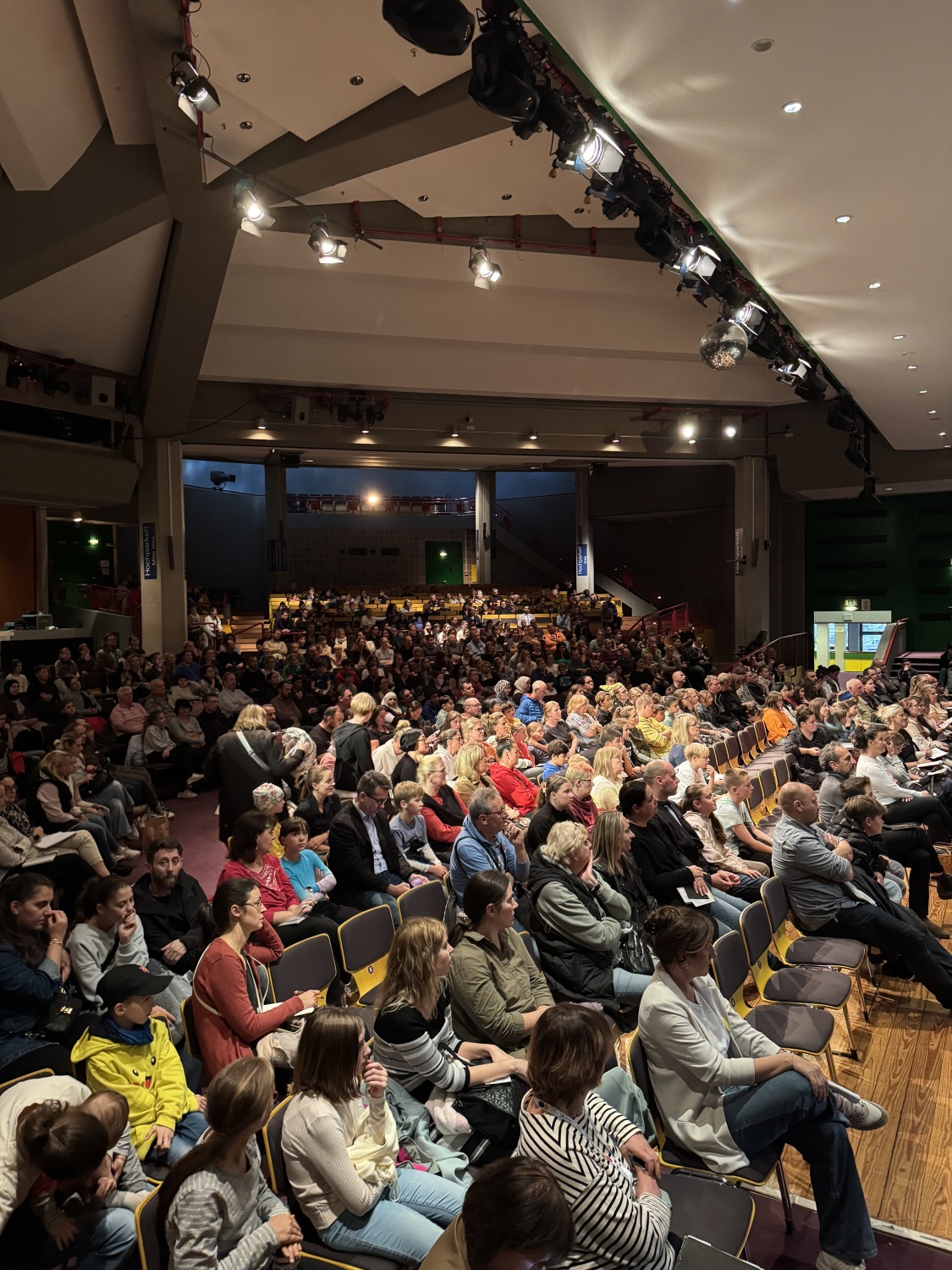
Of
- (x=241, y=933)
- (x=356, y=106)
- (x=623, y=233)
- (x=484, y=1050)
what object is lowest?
(x=484, y=1050)

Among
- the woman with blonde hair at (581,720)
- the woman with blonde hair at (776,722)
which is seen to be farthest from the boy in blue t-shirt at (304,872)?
the woman with blonde hair at (776,722)

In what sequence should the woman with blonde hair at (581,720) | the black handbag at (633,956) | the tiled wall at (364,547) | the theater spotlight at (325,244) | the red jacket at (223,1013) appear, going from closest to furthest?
the red jacket at (223,1013)
the black handbag at (633,956)
the theater spotlight at (325,244)
the woman with blonde hair at (581,720)
the tiled wall at (364,547)

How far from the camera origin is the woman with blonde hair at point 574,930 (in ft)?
11.0

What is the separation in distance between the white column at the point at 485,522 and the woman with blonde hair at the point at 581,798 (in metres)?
16.9

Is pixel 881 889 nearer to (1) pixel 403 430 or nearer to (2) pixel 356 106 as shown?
(2) pixel 356 106

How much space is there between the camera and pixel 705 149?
4.41 meters

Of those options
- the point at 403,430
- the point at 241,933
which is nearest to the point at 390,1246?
the point at 241,933

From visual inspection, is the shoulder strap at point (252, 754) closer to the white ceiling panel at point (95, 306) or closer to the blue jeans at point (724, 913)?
the blue jeans at point (724, 913)

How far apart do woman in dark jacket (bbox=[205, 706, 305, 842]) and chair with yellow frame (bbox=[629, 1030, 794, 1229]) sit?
3407 mm

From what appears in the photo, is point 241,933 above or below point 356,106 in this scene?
below

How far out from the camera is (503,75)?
404 cm

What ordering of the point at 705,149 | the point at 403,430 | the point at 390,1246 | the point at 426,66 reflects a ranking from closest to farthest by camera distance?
the point at 390,1246
the point at 705,149
the point at 426,66
the point at 403,430

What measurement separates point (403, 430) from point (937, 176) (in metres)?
10.9

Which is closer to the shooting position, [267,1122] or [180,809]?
[267,1122]
